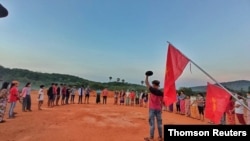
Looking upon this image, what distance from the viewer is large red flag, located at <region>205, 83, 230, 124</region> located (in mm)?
7262

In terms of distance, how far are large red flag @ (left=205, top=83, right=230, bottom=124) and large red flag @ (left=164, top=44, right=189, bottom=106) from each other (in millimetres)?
1506

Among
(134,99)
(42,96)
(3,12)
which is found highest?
(3,12)

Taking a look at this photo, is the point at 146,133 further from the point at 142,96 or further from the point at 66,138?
the point at 142,96

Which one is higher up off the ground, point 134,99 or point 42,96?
point 42,96

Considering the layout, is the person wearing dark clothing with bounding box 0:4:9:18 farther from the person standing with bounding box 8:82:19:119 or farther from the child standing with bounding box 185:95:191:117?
the child standing with bounding box 185:95:191:117

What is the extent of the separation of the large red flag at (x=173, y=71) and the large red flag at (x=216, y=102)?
1.51 meters

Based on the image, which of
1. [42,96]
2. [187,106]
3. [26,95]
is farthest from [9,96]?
[187,106]

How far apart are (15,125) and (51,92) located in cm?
794

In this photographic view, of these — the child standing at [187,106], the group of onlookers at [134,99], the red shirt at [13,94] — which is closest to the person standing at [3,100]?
the red shirt at [13,94]

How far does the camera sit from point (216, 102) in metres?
7.62

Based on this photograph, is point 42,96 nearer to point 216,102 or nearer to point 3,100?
point 3,100

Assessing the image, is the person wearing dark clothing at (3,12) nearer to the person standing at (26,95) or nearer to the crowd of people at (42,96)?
the crowd of people at (42,96)

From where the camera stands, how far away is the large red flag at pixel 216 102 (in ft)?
23.8

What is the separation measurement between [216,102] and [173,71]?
1.81m
